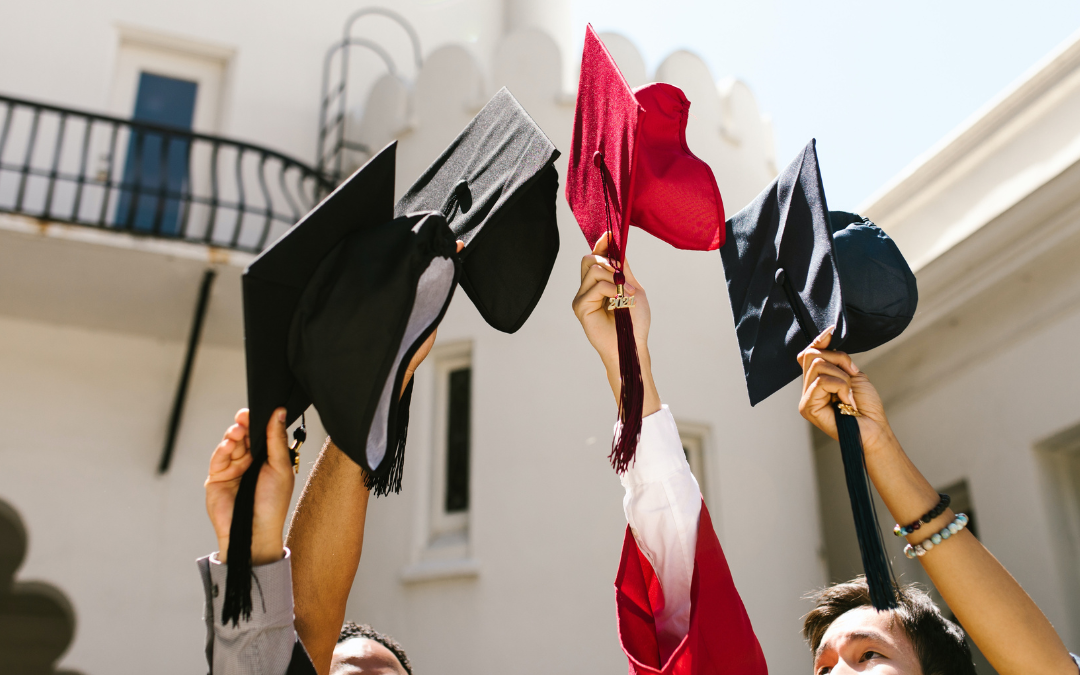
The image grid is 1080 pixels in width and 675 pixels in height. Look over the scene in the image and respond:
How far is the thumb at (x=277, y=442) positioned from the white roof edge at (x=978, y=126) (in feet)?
13.9

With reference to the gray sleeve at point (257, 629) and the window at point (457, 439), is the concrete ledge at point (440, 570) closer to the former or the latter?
the window at point (457, 439)

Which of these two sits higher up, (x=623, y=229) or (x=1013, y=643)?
(x=623, y=229)

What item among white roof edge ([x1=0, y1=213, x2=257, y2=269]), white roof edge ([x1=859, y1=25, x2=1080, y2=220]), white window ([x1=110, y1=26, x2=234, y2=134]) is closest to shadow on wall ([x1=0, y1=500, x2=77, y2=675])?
white roof edge ([x1=0, y1=213, x2=257, y2=269])

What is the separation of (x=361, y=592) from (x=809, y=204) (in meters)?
4.49

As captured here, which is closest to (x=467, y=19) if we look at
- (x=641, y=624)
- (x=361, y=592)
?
(x=361, y=592)

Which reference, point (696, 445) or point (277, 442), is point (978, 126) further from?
point (277, 442)

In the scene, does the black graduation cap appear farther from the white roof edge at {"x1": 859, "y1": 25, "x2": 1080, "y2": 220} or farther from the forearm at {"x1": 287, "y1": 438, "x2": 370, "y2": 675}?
the white roof edge at {"x1": 859, "y1": 25, "x2": 1080, "y2": 220}

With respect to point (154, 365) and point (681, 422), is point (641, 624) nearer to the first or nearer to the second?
point (681, 422)

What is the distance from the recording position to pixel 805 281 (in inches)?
78.7

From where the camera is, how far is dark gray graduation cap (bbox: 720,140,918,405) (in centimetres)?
193

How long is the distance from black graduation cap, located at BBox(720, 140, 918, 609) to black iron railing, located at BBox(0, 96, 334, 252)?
4799 mm

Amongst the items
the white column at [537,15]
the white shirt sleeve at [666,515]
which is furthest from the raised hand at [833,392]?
the white column at [537,15]

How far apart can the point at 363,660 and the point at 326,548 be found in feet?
2.92

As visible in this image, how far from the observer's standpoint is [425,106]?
21.5 ft
